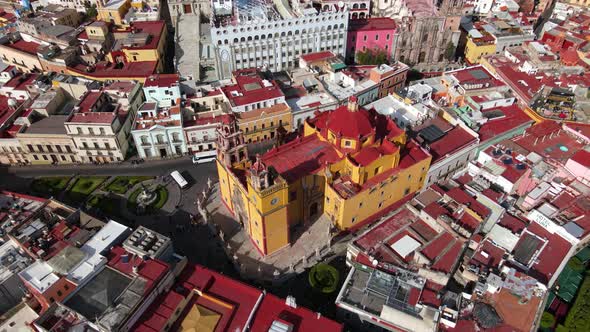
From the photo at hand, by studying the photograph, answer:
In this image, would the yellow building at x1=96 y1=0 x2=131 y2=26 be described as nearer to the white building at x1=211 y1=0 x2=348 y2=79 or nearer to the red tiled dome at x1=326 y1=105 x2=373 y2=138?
the white building at x1=211 y1=0 x2=348 y2=79

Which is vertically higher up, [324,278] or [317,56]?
[317,56]

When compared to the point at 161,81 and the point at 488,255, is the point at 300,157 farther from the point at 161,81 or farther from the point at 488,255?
the point at 161,81

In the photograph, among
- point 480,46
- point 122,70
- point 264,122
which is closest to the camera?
point 264,122

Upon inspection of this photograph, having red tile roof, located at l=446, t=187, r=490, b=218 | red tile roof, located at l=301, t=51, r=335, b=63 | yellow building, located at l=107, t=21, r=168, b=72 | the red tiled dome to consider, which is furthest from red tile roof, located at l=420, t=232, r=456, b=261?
yellow building, located at l=107, t=21, r=168, b=72

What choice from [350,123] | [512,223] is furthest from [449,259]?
[350,123]

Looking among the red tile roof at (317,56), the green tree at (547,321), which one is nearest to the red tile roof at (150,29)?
the red tile roof at (317,56)

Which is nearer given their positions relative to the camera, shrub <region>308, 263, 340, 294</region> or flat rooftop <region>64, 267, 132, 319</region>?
flat rooftop <region>64, 267, 132, 319</region>

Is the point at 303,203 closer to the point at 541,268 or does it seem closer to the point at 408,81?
the point at 541,268
